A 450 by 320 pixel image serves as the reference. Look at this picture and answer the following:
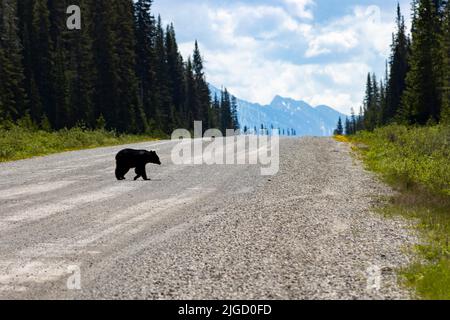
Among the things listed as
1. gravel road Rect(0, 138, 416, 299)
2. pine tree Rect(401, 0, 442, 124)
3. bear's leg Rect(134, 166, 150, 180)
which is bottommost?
gravel road Rect(0, 138, 416, 299)

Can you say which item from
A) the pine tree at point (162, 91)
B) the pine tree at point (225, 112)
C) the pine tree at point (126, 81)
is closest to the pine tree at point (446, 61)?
the pine tree at point (126, 81)

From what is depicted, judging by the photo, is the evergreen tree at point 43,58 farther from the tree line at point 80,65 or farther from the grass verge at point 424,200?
the grass verge at point 424,200

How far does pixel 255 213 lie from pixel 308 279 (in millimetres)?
3961

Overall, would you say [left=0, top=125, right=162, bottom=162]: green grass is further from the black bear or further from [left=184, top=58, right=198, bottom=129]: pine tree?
[left=184, top=58, right=198, bottom=129]: pine tree

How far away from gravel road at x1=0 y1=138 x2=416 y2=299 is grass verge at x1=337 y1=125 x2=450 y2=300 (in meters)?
0.29

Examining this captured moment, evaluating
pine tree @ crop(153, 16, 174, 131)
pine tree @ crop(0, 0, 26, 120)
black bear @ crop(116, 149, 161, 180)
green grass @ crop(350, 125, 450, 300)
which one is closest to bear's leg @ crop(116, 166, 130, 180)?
black bear @ crop(116, 149, 161, 180)

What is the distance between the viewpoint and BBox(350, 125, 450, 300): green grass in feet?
17.5

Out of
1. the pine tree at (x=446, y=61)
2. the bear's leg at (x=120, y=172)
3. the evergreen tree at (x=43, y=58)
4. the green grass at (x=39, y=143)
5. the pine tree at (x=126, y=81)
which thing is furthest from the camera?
the evergreen tree at (x=43, y=58)

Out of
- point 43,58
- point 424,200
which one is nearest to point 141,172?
point 424,200

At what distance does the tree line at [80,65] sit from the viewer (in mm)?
46188

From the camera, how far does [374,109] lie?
102m

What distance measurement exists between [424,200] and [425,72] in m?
37.7
